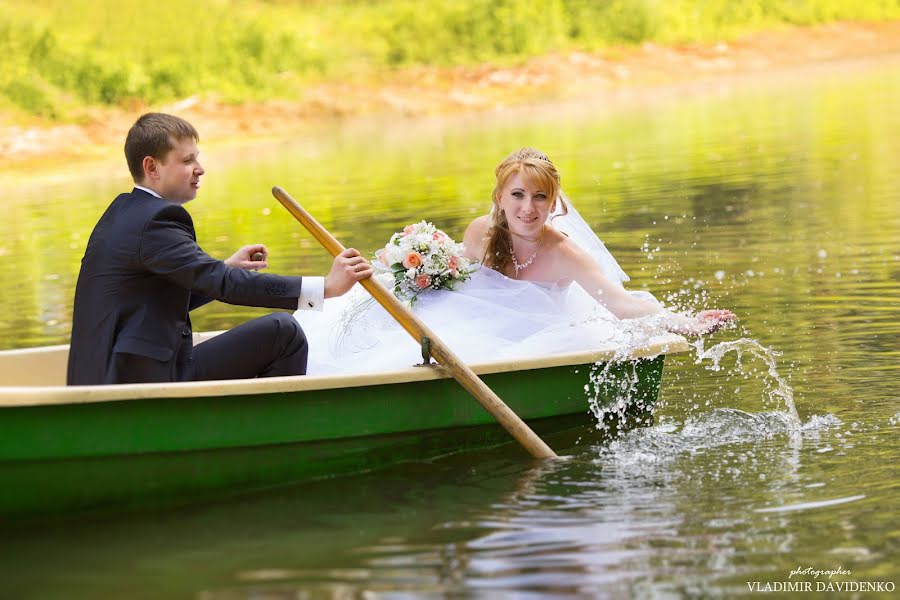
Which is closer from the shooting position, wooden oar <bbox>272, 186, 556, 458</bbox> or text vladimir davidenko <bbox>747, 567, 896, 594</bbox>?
text vladimir davidenko <bbox>747, 567, 896, 594</bbox>

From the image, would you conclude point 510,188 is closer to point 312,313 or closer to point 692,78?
point 312,313

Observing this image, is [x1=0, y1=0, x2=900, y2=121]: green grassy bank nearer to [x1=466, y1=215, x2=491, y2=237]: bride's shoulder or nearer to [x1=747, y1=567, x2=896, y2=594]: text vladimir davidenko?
[x1=466, y1=215, x2=491, y2=237]: bride's shoulder

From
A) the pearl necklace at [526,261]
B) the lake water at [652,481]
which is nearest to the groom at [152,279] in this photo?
the lake water at [652,481]

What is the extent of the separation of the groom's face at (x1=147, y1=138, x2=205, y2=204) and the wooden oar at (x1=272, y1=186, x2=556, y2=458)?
47 cm

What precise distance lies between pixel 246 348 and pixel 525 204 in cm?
131

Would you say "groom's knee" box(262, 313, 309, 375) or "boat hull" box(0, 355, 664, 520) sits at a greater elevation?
"groom's knee" box(262, 313, 309, 375)

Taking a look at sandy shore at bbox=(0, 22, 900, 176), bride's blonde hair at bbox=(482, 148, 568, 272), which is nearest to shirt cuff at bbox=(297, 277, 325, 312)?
bride's blonde hair at bbox=(482, 148, 568, 272)

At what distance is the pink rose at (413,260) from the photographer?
17.7ft

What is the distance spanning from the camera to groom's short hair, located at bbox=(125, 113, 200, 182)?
169 inches

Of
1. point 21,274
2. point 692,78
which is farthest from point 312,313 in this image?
point 692,78

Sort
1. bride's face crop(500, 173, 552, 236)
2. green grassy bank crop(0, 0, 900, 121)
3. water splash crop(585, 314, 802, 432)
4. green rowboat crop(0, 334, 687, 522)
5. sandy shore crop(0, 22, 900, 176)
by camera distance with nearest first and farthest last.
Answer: green rowboat crop(0, 334, 687, 522)
water splash crop(585, 314, 802, 432)
bride's face crop(500, 173, 552, 236)
sandy shore crop(0, 22, 900, 176)
green grassy bank crop(0, 0, 900, 121)

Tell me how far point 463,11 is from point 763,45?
828 cm

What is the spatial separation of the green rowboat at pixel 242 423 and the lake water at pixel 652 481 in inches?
3.5

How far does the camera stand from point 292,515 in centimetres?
430
